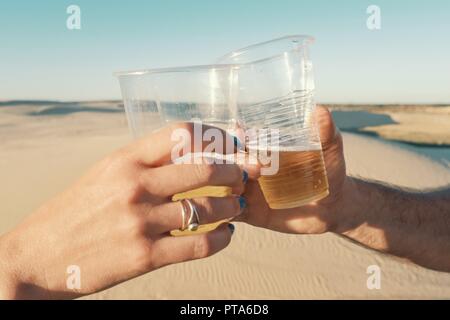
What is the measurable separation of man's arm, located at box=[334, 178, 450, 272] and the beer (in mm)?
828

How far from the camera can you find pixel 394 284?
6504 millimetres

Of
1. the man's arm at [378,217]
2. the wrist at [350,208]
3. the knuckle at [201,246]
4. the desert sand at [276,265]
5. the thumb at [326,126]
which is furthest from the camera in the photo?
the desert sand at [276,265]

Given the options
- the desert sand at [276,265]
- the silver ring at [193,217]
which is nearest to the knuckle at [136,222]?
the silver ring at [193,217]

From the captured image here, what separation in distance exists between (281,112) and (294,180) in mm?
235

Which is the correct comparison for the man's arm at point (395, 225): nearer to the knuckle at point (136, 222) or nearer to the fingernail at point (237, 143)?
the fingernail at point (237, 143)

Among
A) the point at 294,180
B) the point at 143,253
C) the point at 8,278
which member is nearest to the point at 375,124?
the point at 294,180

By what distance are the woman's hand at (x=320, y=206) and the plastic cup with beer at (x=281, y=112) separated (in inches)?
15.4

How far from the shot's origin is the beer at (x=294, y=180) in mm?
1629

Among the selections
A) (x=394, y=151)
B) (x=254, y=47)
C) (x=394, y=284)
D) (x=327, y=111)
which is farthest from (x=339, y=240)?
(x=254, y=47)

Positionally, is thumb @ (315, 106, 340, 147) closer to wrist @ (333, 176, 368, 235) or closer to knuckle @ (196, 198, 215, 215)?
wrist @ (333, 176, 368, 235)

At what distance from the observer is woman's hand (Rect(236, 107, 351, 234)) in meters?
2.15

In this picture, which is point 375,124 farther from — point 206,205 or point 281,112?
point 206,205

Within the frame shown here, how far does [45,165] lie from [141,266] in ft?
33.1

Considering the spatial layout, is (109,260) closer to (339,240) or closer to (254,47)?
(254,47)
